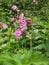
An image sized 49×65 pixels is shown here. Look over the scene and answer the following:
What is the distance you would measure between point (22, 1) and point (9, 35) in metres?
3.17

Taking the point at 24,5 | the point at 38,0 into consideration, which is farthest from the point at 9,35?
the point at 38,0

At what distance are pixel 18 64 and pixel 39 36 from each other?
849 millimetres

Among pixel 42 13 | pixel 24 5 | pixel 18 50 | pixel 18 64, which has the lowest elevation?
pixel 18 64

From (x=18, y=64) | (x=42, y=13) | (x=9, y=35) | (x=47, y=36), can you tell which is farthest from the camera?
(x=42, y=13)

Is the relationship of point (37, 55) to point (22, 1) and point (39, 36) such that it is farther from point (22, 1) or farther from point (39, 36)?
point (22, 1)

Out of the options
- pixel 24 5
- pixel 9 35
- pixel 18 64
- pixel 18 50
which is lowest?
pixel 18 64

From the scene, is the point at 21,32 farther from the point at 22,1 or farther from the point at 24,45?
the point at 22,1

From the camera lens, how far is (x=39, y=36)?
2.49 meters

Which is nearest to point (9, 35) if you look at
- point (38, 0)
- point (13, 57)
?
point (13, 57)

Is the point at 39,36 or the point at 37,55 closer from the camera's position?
the point at 37,55

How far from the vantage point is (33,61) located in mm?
1691

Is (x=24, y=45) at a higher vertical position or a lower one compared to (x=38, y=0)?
lower

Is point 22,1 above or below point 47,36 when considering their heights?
Result: above

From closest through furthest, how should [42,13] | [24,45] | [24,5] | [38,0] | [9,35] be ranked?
[24,45], [9,35], [42,13], [24,5], [38,0]
